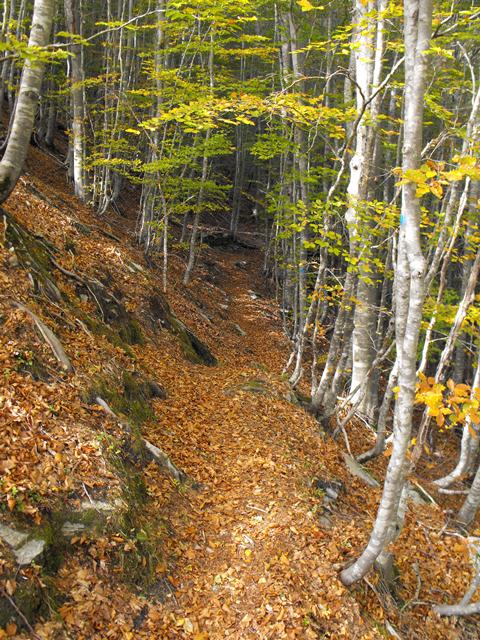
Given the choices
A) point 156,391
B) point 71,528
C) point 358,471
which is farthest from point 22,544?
point 358,471

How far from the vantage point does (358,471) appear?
25.4 feet

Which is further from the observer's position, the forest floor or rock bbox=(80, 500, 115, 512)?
rock bbox=(80, 500, 115, 512)

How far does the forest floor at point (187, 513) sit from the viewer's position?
3562mm

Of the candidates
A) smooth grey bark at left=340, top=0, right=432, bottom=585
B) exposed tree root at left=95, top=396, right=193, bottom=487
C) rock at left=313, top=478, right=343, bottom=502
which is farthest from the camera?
rock at left=313, top=478, right=343, bottom=502

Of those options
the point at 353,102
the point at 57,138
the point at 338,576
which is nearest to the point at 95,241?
the point at 353,102

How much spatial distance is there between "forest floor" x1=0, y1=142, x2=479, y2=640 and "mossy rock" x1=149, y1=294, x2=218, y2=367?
144 cm

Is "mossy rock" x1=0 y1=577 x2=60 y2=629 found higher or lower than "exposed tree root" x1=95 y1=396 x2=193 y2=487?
higher

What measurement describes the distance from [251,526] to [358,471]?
135 inches

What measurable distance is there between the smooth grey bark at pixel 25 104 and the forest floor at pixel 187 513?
1030 mm

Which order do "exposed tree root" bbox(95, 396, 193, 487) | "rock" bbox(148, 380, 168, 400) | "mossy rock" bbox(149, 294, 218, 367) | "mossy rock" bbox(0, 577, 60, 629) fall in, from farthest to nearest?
"mossy rock" bbox(149, 294, 218, 367), "rock" bbox(148, 380, 168, 400), "exposed tree root" bbox(95, 396, 193, 487), "mossy rock" bbox(0, 577, 60, 629)

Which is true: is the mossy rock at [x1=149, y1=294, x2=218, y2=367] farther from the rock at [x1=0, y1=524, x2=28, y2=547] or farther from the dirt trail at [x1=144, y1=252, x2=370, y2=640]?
the rock at [x1=0, y1=524, x2=28, y2=547]

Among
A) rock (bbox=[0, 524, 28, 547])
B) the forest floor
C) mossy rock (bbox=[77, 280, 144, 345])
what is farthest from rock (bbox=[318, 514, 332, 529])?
mossy rock (bbox=[77, 280, 144, 345])

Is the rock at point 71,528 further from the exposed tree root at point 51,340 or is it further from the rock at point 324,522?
the rock at point 324,522

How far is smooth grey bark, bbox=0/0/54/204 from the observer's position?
5691 mm
